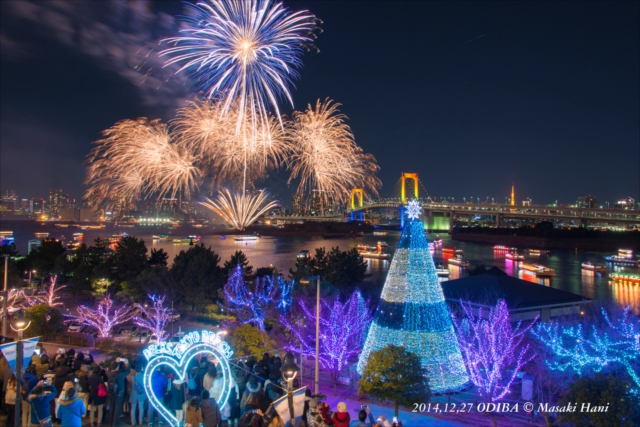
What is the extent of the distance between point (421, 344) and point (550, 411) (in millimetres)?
1511

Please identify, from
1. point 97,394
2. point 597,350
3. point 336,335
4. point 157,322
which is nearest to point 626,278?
point 597,350

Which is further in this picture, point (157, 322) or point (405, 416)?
point (157, 322)

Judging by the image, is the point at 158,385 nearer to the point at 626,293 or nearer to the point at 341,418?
Result: the point at 341,418

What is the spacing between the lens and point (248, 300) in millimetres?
9961

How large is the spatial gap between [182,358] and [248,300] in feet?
19.0

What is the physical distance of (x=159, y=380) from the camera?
407 centimetres

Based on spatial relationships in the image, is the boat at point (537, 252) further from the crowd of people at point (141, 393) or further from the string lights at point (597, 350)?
the crowd of people at point (141, 393)

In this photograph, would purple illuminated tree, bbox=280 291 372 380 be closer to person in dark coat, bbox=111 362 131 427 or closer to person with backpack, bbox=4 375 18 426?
person in dark coat, bbox=111 362 131 427

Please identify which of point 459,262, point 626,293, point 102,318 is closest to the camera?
Answer: point 102,318

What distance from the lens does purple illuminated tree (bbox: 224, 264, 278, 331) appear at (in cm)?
938

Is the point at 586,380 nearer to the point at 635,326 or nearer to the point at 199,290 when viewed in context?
the point at 635,326

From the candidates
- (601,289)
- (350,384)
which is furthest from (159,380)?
(601,289)

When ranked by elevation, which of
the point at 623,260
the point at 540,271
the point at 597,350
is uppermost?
the point at 623,260

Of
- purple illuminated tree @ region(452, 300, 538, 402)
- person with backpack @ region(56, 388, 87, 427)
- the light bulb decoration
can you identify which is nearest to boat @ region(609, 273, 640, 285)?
purple illuminated tree @ region(452, 300, 538, 402)
